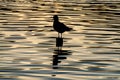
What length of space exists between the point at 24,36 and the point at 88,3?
27.5m

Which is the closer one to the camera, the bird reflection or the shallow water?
the shallow water

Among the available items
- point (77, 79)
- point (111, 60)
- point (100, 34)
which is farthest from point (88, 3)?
point (77, 79)

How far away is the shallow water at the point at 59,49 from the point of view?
17122mm

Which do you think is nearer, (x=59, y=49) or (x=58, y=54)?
(x=58, y=54)

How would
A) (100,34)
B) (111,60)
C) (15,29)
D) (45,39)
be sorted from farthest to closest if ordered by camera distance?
(15,29), (100,34), (45,39), (111,60)

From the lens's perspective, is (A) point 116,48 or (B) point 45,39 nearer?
(A) point 116,48

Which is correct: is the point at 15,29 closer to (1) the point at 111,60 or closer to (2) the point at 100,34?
(2) the point at 100,34

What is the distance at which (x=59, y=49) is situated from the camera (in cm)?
2320

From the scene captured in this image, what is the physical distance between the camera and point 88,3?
179 ft

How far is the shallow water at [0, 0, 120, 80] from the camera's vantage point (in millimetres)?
17122

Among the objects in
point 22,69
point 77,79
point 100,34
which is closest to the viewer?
point 77,79

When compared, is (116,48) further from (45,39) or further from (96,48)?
(45,39)

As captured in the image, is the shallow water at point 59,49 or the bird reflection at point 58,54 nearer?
the shallow water at point 59,49

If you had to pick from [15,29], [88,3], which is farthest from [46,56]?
[88,3]
